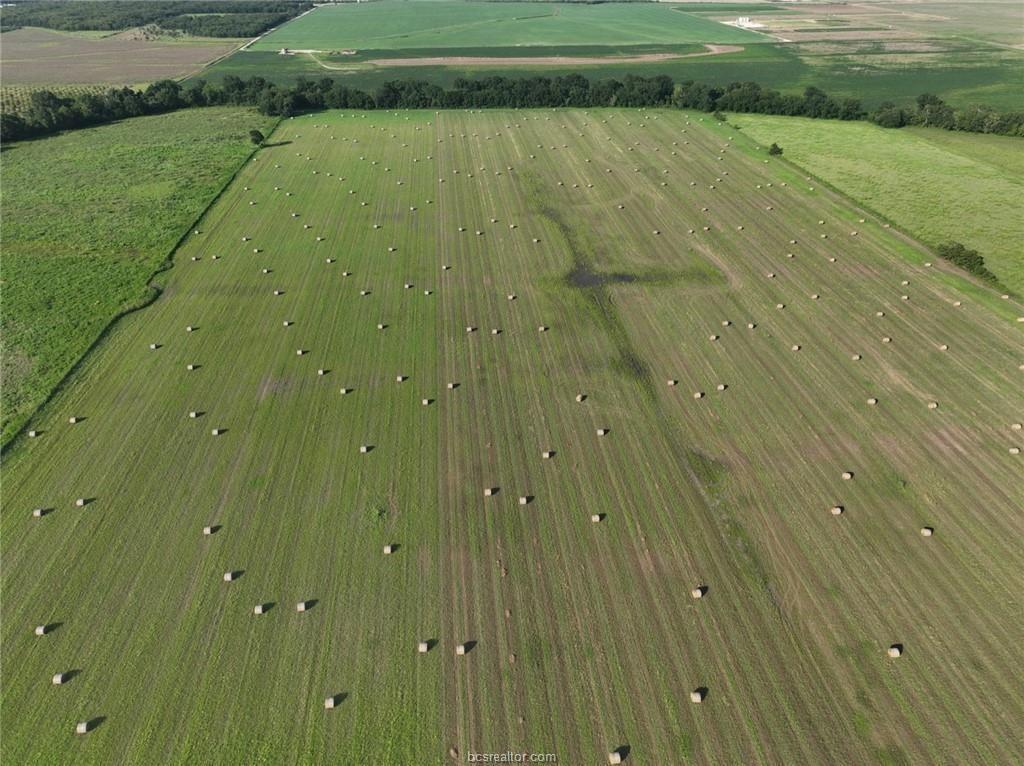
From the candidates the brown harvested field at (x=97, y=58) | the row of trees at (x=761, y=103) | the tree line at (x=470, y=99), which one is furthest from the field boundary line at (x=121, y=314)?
the brown harvested field at (x=97, y=58)

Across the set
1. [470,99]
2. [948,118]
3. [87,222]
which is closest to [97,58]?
[470,99]

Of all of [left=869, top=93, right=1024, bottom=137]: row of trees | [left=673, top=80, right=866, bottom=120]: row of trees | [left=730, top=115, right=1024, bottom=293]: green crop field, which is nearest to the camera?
Result: [left=730, top=115, right=1024, bottom=293]: green crop field

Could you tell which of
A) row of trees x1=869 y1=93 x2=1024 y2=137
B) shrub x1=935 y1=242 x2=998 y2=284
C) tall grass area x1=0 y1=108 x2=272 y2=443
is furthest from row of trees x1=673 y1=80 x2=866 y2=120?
tall grass area x1=0 y1=108 x2=272 y2=443

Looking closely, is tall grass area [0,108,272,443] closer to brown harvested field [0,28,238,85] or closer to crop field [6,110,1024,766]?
crop field [6,110,1024,766]

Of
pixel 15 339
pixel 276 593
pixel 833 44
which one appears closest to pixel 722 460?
pixel 276 593

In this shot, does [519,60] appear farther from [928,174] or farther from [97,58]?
[97,58]

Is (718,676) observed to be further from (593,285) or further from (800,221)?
(800,221)
